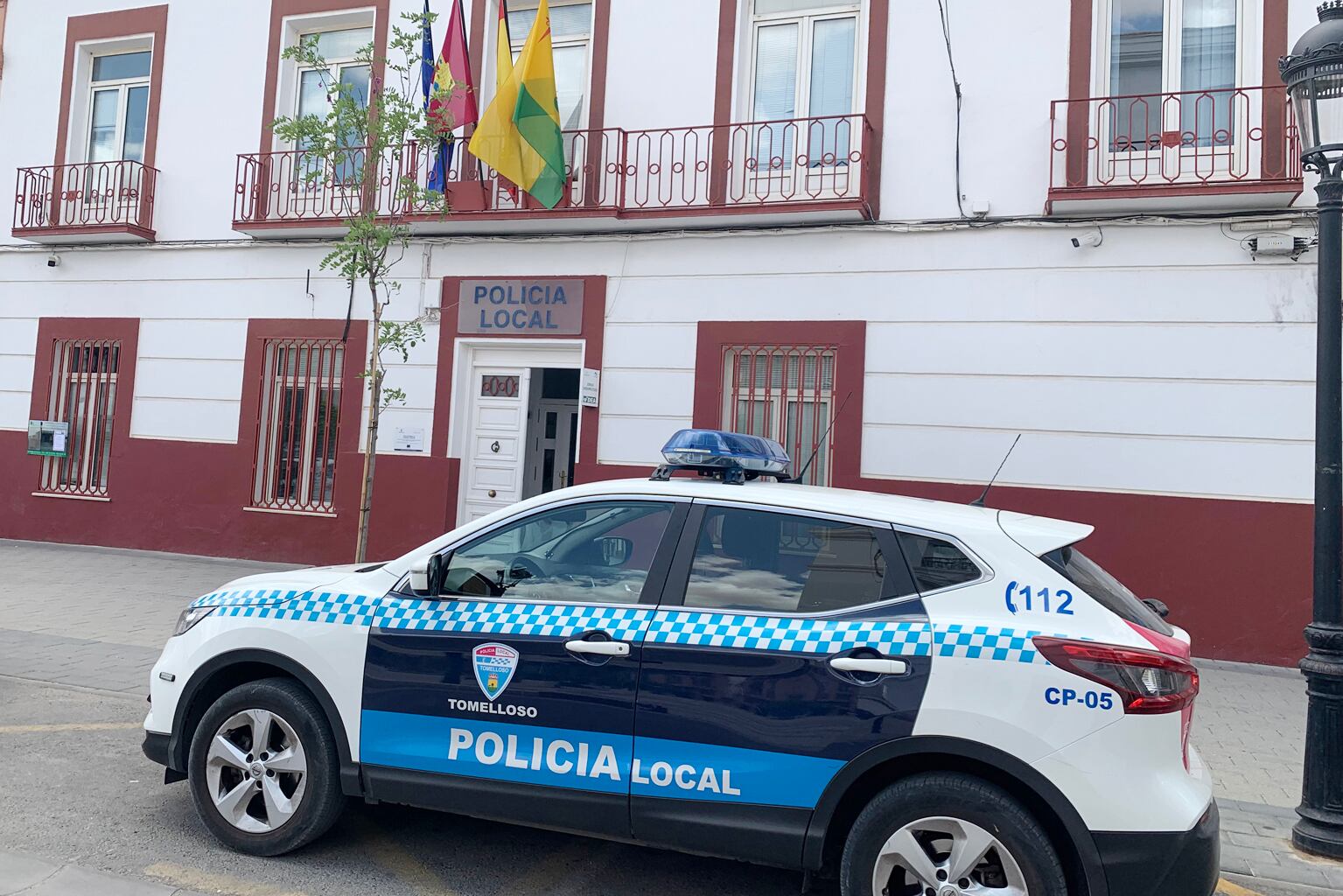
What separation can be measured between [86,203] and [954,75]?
1104 centimetres

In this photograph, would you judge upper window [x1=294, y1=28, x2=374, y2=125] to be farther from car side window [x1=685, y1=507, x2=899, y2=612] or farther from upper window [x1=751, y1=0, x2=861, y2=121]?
car side window [x1=685, y1=507, x2=899, y2=612]

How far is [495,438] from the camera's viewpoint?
11.4m

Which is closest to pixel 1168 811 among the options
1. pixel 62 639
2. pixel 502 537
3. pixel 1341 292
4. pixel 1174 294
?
pixel 502 537

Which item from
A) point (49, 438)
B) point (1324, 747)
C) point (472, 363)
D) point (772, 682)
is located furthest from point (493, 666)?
point (49, 438)

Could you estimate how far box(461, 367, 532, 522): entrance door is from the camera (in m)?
11.3

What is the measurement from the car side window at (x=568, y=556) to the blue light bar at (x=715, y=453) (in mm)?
331

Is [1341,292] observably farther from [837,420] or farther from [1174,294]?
[837,420]

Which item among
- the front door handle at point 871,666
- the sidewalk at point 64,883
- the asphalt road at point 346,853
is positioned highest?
the front door handle at point 871,666

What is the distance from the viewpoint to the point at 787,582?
368cm

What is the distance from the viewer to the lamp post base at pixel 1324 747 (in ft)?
15.4

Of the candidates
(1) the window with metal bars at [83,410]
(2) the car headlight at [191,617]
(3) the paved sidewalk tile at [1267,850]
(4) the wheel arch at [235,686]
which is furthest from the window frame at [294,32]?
(3) the paved sidewalk tile at [1267,850]

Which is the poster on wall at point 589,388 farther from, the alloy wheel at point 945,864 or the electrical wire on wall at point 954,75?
the alloy wheel at point 945,864

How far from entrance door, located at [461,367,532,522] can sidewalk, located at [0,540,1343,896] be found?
8.61ft

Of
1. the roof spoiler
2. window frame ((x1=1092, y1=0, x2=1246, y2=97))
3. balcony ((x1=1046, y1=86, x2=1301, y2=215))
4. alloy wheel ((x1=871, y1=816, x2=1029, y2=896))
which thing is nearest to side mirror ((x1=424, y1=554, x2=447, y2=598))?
alloy wheel ((x1=871, y1=816, x2=1029, y2=896))
